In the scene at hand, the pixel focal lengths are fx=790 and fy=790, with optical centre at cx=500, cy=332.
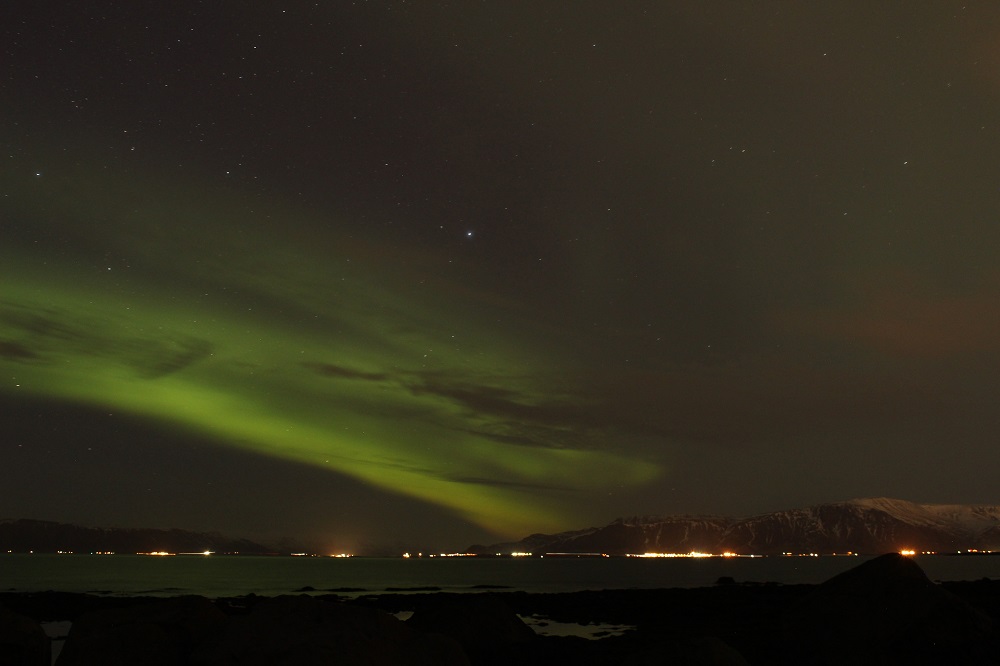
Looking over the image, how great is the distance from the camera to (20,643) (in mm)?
16328

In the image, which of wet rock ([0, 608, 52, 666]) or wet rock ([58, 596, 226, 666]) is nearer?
wet rock ([58, 596, 226, 666])

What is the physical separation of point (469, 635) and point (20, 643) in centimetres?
992

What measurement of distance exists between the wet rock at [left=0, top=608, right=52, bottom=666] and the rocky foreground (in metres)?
0.02

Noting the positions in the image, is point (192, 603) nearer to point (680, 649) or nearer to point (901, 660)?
point (680, 649)

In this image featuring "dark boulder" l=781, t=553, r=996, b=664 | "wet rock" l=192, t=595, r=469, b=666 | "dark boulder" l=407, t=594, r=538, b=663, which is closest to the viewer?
"wet rock" l=192, t=595, r=469, b=666

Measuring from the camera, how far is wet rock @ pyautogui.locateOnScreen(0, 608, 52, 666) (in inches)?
634

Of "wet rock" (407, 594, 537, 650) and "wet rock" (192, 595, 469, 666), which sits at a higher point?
"wet rock" (192, 595, 469, 666)

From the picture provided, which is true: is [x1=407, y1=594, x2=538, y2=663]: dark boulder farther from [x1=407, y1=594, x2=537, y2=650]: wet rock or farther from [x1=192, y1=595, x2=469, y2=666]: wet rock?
[x1=192, y1=595, x2=469, y2=666]: wet rock

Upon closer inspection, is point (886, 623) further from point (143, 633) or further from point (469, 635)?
point (143, 633)

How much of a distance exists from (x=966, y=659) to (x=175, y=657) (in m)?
15.8

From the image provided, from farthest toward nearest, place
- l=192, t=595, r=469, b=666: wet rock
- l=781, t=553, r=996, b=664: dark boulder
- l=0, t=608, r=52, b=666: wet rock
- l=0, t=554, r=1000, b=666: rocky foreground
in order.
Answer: l=781, t=553, r=996, b=664: dark boulder
l=0, t=608, r=52, b=666: wet rock
l=0, t=554, r=1000, b=666: rocky foreground
l=192, t=595, r=469, b=666: wet rock

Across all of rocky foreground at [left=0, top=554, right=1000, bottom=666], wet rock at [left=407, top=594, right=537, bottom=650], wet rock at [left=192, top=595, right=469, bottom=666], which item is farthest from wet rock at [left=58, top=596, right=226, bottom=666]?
wet rock at [left=407, top=594, right=537, bottom=650]

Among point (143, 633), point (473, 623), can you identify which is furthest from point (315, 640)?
point (473, 623)

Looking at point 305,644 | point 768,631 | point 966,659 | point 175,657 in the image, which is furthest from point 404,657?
point 768,631
